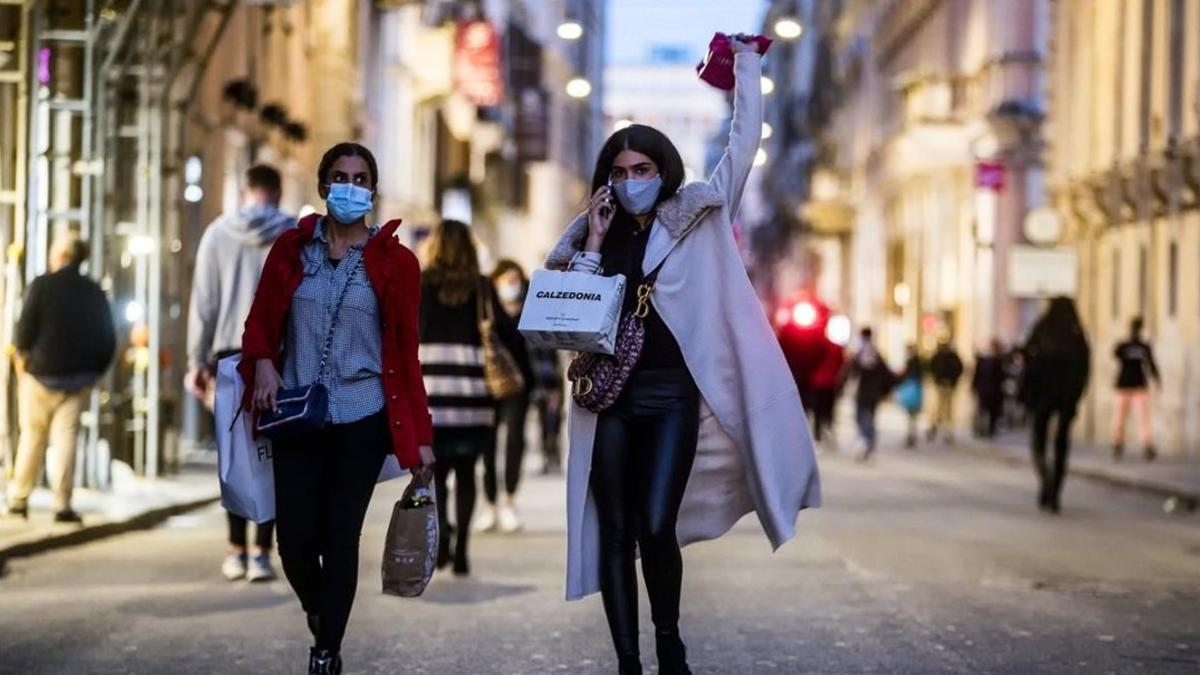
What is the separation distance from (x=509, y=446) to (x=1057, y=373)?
15.7 ft

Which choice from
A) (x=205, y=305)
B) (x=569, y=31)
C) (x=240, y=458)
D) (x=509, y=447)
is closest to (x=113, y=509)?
(x=509, y=447)

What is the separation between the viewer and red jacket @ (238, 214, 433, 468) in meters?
8.30

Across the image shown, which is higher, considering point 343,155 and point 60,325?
point 343,155

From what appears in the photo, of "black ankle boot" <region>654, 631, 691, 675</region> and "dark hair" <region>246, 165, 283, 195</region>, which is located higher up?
"dark hair" <region>246, 165, 283, 195</region>

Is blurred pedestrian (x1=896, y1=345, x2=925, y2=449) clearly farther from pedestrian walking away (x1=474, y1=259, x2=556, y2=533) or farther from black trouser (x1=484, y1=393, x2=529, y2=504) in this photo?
black trouser (x1=484, y1=393, x2=529, y2=504)

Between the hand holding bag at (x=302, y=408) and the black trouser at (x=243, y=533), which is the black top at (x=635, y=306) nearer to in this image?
the hand holding bag at (x=302, y=408)

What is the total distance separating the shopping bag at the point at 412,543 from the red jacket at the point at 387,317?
119 mm

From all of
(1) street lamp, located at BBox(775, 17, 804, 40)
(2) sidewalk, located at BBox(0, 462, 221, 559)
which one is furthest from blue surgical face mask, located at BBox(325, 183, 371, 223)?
(1) street lamp, located at BBox(775, 17, 804, 40)

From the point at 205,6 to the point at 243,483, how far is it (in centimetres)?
1583

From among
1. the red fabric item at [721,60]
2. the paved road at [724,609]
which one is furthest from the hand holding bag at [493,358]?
the red fabric item at [721,60]

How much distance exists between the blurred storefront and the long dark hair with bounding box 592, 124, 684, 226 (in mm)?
8937

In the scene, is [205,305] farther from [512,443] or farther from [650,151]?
[512,443]

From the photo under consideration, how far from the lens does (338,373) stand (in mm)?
8297

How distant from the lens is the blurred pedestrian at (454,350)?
1359cm
